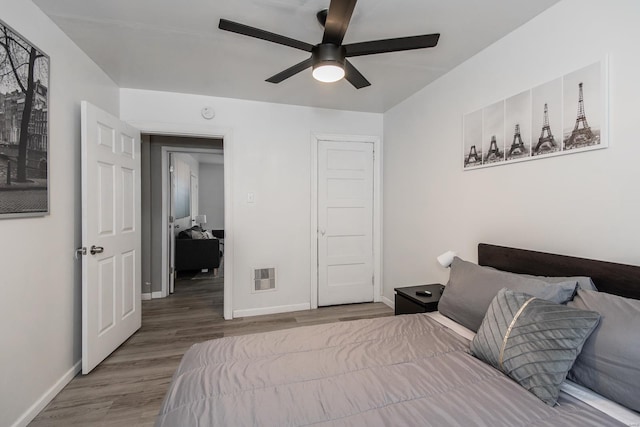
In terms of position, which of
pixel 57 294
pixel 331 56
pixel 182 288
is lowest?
pixel 182 288

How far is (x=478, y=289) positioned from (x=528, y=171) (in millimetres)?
853

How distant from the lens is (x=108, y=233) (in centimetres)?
246

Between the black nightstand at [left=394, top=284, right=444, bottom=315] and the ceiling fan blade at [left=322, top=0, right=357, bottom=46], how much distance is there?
184 centimetres

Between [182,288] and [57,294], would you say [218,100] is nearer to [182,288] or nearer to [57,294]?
[57,294]

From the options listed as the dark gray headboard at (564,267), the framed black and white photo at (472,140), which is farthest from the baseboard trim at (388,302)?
the framed black and white photo at (472,140)

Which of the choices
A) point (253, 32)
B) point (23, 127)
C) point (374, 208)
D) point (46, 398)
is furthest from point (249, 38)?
point (46, 398)

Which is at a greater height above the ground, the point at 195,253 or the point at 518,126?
the point at 518,126

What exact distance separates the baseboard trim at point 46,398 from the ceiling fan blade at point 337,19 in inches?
107

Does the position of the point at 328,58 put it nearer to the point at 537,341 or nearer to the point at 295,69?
the point at 295,69

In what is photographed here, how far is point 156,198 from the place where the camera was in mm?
4047

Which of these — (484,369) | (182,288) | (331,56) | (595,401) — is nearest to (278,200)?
(331,56)

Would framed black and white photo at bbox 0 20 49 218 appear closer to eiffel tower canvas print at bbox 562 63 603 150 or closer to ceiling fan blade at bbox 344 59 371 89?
ceiling fan blade at bbox 344 59 371 89

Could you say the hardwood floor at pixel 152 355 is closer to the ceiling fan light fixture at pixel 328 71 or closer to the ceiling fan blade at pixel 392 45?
the ceiling fan light fixture at pixel 328 71

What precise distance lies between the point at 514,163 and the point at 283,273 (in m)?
2.54
